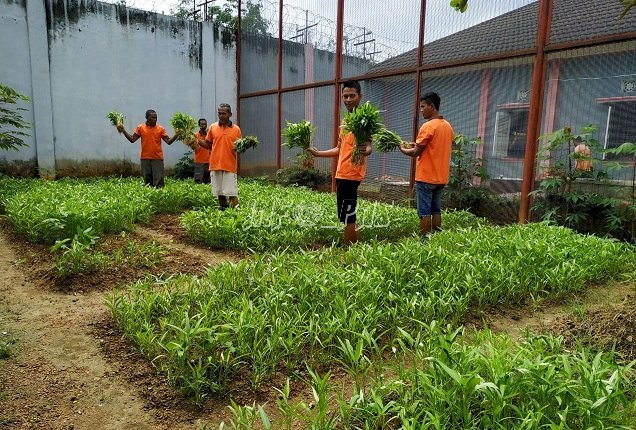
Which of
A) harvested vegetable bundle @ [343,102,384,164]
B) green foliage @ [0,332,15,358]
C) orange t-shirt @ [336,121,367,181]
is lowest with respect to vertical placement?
green foliage @ [0,332,15,358]

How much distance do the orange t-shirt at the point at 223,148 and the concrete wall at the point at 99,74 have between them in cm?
627

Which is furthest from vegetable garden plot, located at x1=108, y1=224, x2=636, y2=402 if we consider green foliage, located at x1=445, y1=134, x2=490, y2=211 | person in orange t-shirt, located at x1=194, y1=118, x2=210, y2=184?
person in orange t-shirt, located at x1=194, y1=118, x2=210, y2=184

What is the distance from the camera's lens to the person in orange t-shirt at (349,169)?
500 cm

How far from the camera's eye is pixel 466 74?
734 cm

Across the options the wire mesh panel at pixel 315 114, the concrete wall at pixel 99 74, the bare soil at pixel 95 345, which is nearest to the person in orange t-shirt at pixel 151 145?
the wire mesh panel at pixel 315 114

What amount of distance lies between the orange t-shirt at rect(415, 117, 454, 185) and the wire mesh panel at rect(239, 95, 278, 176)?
6963 mm

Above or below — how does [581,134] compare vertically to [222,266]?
above

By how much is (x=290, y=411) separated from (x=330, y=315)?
1.06m

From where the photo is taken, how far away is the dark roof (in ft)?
19.3

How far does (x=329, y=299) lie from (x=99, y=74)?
10685 millimetres

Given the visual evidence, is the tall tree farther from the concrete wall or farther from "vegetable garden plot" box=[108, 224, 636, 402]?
"vegetable garden plot" box=[108, 224, 636, 402]

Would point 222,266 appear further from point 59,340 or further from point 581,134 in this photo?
point 581,134

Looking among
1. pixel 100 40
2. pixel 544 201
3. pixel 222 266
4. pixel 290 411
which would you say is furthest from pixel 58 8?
pixel 290 411

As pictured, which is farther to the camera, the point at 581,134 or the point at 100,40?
the point at 100,40
